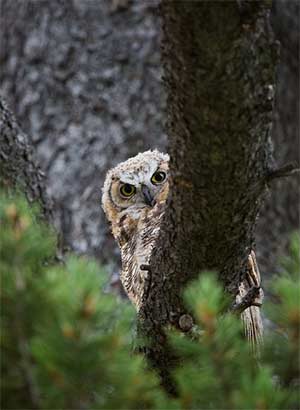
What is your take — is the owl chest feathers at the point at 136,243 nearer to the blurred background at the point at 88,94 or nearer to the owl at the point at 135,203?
the owl at the point at 135,203

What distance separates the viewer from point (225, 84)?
1.81 m

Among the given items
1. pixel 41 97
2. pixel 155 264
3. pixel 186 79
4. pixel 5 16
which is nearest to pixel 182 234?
pixel 155 264

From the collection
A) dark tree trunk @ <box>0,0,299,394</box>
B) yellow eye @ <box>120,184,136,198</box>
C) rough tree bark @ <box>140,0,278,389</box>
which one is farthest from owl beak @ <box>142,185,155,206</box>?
rough tree bark @ <box>140,0,278,389</box>

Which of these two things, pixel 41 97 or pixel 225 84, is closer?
pixel 225 84

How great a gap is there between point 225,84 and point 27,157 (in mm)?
1631

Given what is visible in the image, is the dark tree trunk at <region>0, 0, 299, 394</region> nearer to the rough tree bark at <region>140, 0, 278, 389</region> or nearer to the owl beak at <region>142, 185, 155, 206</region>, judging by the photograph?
the rough tree bark at <region>140, 0, 278, 389</region>

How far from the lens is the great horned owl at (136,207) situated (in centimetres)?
350

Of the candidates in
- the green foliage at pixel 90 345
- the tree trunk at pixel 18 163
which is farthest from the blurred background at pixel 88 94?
the green foliage at pixel 90 345

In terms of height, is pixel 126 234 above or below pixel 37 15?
below

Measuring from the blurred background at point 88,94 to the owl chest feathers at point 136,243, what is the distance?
0.65 metres

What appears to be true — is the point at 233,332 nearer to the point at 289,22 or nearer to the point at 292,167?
the point at 292,167

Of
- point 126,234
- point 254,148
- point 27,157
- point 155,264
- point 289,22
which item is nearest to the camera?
point 254,148

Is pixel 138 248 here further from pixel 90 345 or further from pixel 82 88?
pixel 90 345

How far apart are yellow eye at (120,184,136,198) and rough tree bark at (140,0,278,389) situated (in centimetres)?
180
